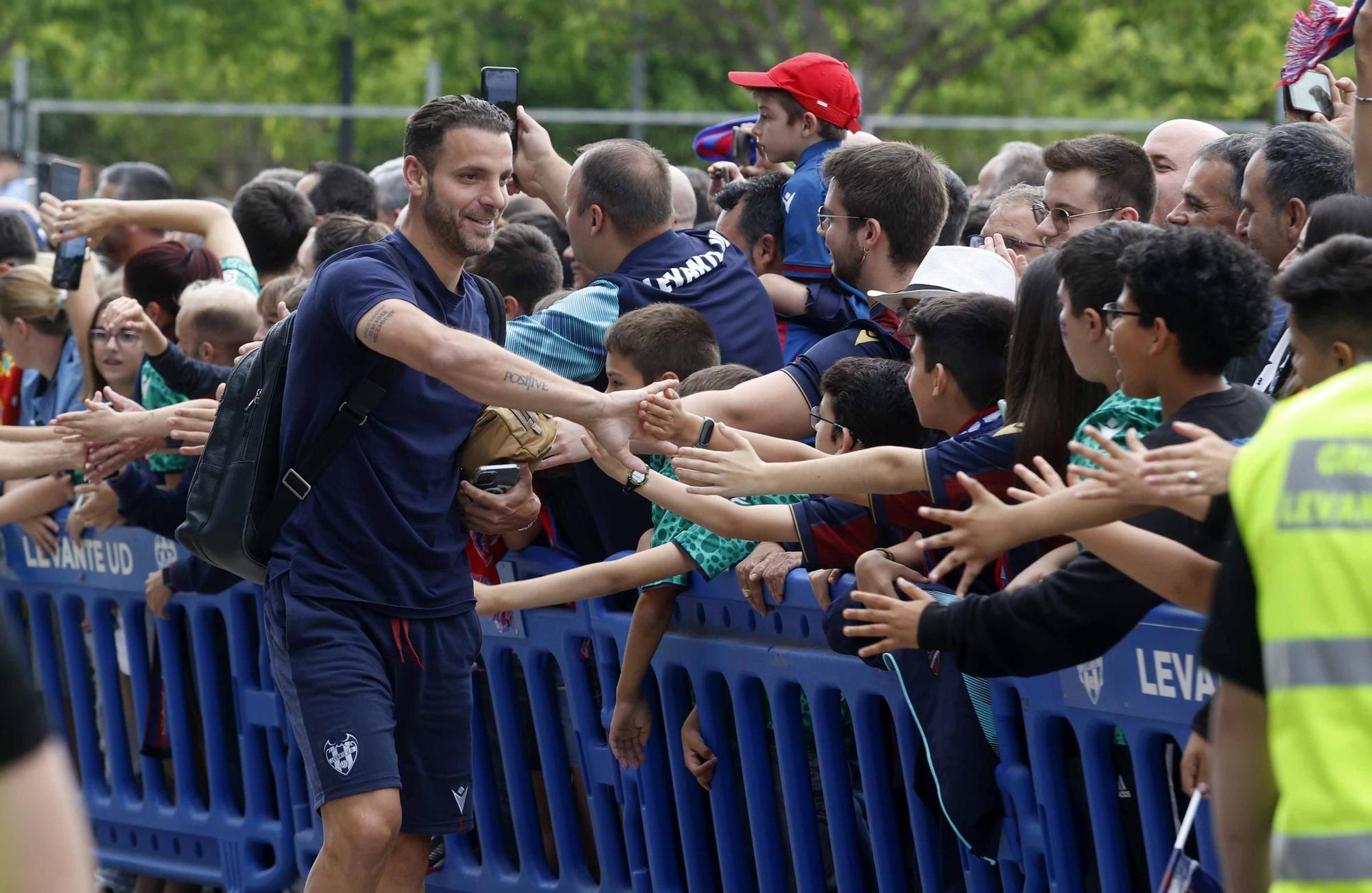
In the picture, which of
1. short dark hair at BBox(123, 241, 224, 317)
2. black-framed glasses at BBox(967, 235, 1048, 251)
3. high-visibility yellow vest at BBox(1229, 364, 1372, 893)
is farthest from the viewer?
short dark hair at BBox(123, 241, 224, 317)

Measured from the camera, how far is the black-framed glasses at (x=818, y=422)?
472 centimetres

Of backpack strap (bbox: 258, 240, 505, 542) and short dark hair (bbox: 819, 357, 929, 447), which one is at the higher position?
short dark hair (bbox: 819, 357, 929, 447)

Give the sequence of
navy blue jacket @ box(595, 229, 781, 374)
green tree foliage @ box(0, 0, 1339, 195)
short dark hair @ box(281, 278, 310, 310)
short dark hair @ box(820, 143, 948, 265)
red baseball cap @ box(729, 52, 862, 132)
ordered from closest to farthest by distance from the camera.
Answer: short dark hair @ box(820, 143, 948, 265)
navy blue jacket @ box(595, 229, 781, 374)
short dark hair @ box(281, 278, 310, 310)
red baseball cap @ box(729, 52, 862, 132)
green tree foliage @ box(0, 0, 1339, 195)

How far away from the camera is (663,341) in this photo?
534 cm

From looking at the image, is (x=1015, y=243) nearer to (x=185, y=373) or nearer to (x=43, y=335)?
(x=185, y=373)

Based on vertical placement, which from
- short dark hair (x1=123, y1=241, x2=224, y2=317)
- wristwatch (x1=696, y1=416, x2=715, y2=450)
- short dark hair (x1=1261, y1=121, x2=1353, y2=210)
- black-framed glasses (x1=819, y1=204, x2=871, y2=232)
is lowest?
short dark hair (x1=123, y1=241, x2=224, y2=317)

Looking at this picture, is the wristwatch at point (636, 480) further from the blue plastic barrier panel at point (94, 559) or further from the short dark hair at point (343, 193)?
the short dark hair at point (343, 193)

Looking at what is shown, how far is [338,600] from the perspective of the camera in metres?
4.78

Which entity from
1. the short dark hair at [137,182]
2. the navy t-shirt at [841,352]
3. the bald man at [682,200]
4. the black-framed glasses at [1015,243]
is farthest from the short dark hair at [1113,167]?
the short dark hair at [137,182]

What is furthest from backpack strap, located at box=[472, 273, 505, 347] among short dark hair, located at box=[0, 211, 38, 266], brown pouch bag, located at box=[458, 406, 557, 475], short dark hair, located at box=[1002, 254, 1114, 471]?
short dark hair, located at box=[0, 211, 38, 266]

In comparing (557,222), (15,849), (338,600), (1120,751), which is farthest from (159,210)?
(15,849)

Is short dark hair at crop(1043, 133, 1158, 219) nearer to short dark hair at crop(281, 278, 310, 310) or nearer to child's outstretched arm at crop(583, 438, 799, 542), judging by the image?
child's outstretched arm at crop(583, 438, 799, 542)

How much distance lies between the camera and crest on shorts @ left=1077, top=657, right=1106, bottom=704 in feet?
13.0

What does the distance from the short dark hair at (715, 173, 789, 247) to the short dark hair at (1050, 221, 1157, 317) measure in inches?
113
